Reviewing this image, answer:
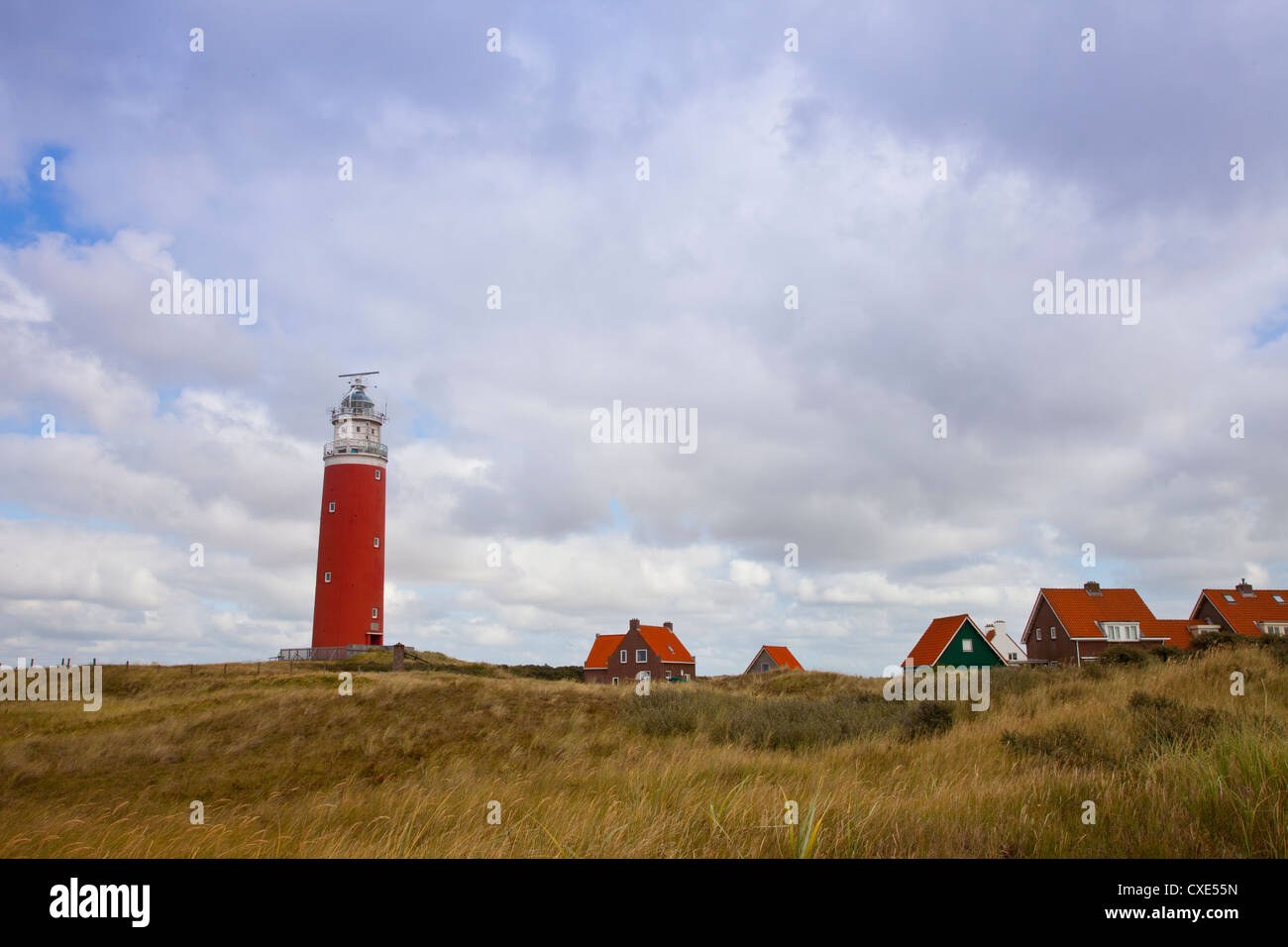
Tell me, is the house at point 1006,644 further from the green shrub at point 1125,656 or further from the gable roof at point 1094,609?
the green shrub at point 1125,656

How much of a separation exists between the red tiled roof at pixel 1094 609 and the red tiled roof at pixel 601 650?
29688 millimetres

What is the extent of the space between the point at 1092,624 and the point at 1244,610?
1016 centimetres

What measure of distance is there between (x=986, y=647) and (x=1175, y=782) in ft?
134

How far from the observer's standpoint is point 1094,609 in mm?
48812

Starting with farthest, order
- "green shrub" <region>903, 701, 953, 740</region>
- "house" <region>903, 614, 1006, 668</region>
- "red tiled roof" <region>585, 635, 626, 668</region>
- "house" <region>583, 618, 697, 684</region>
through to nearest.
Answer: "red tiled roof" <region>585, 635, 626, 668</region>, "house" <region>583, 618, 697, 684</region>, "house" <region>903, 614, 1006, 668</region>, "green shrub" <region>903, 701, 953, 740</region>

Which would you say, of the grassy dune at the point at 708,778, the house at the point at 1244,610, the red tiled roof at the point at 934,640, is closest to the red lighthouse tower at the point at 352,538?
the grassy dune at the point at 708,778

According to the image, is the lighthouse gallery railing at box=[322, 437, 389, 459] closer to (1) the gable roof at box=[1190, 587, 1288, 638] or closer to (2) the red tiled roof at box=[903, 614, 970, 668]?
(2) the red tiled roof at box=[903, 614, 970, 668]

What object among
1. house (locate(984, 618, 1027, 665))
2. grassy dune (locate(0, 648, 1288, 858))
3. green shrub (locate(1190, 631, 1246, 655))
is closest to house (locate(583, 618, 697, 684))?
house (locate(984, 618, 1027, 665))

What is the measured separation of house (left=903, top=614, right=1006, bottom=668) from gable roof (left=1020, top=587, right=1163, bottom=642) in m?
7.32

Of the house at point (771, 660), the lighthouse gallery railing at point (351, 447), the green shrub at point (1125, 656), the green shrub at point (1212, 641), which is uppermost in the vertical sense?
the lighthouse gallery railing at point (351, 447)

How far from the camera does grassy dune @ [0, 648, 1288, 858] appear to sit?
5168 millimetres

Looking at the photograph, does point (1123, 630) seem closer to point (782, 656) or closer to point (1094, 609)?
point (1094, 609)

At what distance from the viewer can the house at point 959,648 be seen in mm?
42469

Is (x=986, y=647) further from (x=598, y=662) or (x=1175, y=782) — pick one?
(x=1175, y=782)
